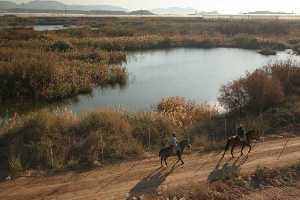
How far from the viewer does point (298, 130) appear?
21969 millimetres

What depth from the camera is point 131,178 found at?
50.2 ft

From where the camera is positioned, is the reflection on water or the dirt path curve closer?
the dirt path curve

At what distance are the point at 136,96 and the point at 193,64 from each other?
19.5 metres

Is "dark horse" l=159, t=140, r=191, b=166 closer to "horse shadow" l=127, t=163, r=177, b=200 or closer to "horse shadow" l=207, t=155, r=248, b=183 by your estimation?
"horse shadow" l=127, t=163, r=177, b=200

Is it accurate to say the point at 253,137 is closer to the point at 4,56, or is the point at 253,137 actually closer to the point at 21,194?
the point at 21,194

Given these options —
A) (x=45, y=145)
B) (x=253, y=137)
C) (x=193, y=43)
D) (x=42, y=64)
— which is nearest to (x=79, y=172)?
(x=45, y=145)

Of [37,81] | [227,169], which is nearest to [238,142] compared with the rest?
[227,169]

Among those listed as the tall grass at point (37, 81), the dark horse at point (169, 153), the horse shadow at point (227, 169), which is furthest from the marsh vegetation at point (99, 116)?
the horse shadow at point (227, 169)

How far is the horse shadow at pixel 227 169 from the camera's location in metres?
15.3

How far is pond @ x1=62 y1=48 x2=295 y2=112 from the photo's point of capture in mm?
32938

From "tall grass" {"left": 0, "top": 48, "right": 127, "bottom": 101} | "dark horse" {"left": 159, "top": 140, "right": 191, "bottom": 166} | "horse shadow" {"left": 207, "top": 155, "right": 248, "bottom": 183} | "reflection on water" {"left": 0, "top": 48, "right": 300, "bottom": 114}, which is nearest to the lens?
"horse shadow" {"left": 207, "top": 155, "right": 248, "bottom": 183}

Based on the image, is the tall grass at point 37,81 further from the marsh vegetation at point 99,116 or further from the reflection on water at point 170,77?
the reflection on water at point 170,77

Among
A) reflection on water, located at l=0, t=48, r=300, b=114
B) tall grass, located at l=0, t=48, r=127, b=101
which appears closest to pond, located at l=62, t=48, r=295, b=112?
reflection on water, located at l=0, t=48, r=300, b=114

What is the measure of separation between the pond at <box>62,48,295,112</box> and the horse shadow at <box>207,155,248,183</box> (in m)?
12.7
